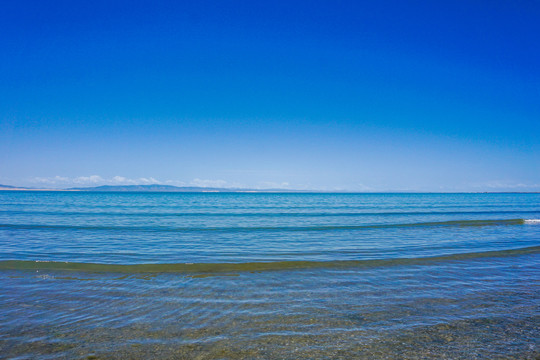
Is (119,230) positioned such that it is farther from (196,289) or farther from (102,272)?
(196,289)

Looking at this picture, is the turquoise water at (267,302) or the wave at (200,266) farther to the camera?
the wave at (200,266)

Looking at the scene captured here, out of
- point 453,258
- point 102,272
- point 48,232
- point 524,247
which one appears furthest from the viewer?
point 48,232

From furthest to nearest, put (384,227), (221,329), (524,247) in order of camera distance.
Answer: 1. (384,227)
2. (524,247)
3. (221,329)

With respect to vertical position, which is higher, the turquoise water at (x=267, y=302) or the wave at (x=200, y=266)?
the turquoise water at (x=267, y=302)

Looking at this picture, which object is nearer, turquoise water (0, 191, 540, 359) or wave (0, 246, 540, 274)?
turquoise water (0, 191, 540, 359)

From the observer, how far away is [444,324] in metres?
6.02

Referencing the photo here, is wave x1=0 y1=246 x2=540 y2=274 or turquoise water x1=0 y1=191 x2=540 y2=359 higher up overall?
turquoise water x1=0 y1=191 x2=540 y2=359

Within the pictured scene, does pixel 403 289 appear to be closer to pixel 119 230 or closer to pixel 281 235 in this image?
pixel 281 235

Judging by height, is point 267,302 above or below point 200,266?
above

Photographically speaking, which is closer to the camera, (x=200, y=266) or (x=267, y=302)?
(x=267, y=302)

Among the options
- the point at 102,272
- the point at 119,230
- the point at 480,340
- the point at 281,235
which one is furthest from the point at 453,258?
the point at 119,230

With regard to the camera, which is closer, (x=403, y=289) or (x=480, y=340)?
(x=480, y=340)

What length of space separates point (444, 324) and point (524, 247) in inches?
549

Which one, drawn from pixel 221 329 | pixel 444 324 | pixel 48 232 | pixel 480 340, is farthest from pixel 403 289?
pixel 48 232
